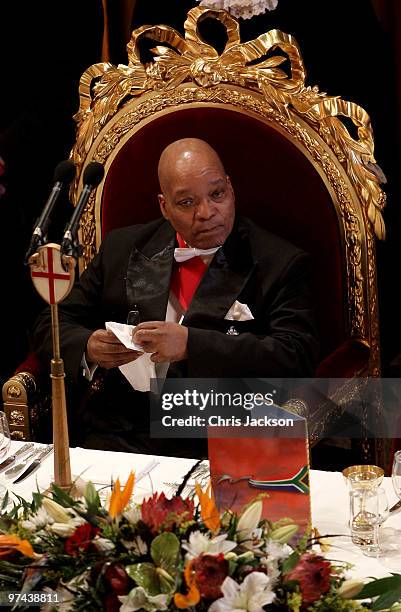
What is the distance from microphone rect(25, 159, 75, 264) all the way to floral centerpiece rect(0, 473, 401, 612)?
0.56 m

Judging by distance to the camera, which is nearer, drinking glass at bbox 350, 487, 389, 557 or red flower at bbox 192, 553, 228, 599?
red flower at bbox 192, 553, 228, 599

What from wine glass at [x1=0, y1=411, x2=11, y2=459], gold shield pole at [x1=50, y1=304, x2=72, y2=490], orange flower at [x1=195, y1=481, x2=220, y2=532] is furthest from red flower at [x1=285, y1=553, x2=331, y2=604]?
wine glass at [x1=0, y1=411, x2=11, y2=459]

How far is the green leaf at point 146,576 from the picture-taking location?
1255 millimetres

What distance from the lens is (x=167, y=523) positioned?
4.30ft

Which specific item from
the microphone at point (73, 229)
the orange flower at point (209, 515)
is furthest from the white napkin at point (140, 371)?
the orange flower at point (209, 515)

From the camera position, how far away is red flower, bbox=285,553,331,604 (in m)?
1.26

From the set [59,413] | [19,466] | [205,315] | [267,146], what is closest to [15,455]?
[19,466]

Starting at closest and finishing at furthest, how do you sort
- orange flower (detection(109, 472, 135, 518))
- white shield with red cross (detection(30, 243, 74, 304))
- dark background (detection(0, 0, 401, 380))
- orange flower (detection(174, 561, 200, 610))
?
orange flower (detection(174, 561, 200, 610)) < orange flower (detection(109, 472, 135, 518)) < white shield with red cross (detection(30, 243, 74, 304)) < dark background (detection(0, 0, 401, 380))

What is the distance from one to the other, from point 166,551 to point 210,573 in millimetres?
64

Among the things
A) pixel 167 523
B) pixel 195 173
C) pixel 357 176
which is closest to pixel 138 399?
pixel 195 173

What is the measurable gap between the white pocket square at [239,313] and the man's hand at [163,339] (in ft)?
0.45

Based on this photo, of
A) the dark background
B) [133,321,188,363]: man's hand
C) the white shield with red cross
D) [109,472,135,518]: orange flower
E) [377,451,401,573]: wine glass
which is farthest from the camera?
the dark background

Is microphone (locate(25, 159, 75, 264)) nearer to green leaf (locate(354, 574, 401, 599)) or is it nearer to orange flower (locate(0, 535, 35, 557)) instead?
orange flower (locate(0, 535, 35, 557))

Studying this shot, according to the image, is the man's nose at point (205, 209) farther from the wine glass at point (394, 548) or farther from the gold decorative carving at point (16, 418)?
the wine glass at point (394, 548)
